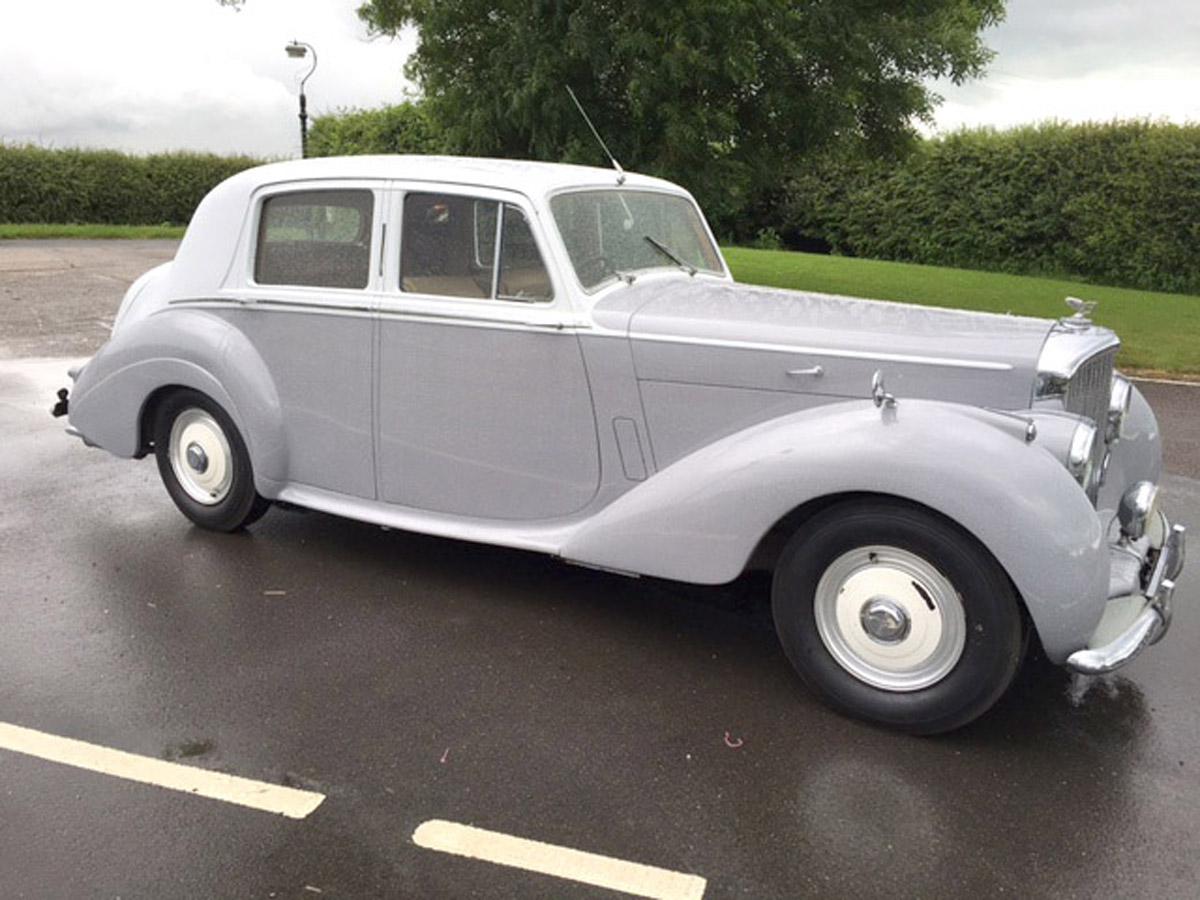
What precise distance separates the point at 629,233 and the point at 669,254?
276mm

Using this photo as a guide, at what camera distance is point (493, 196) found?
13.1 feet

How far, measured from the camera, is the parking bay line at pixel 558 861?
8.36ft

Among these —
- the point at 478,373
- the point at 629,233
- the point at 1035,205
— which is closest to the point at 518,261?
the point at 478,373

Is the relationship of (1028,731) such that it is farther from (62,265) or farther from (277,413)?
(62,265)

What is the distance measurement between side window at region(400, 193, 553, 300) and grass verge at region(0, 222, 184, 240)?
25.1 metres

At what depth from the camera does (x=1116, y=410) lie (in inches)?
152

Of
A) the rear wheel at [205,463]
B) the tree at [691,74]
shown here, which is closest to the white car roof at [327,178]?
the rear wheel at [205,463]

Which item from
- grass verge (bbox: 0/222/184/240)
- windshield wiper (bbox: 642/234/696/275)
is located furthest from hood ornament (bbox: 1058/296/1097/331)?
grass verge (bbox: 0/222/184/240)

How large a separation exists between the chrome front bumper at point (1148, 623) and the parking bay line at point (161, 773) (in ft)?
7.50

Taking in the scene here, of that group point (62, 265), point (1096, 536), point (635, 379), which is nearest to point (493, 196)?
point (635, 379)

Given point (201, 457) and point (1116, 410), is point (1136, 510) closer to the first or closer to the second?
point (1116, 410)

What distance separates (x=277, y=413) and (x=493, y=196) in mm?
1430

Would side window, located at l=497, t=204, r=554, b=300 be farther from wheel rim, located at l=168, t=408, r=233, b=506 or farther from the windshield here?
wheel rim, located at l=168, t=408, r=233, b=506

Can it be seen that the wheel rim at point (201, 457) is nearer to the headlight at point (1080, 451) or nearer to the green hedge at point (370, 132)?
the headlight at point (1080, 451)
